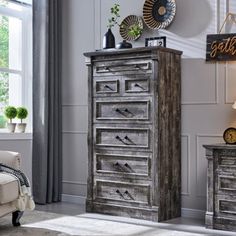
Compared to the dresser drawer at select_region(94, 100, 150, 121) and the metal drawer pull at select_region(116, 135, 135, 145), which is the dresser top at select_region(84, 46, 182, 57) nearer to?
the dresser drawer at select_region(94, 100, 150, 121)

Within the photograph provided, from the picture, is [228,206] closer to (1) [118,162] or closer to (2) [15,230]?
Answer: (1) [118,162]

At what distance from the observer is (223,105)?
14.1 feet

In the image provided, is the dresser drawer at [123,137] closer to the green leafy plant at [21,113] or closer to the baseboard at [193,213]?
the baseboard at [193,213]

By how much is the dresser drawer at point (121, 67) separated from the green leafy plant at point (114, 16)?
49 cm

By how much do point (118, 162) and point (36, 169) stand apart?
1158 mm

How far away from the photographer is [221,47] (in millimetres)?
4273

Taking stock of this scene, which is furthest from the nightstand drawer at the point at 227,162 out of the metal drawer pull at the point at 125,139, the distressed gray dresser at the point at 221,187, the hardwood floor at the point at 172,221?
the metal drawer pull at the point at 125,139

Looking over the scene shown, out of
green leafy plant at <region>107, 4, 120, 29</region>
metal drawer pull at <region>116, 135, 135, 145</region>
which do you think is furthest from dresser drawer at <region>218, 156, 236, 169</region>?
green leafy plant at <region>107, 4, 120, 29</region>

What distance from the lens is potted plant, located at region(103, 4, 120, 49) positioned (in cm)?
464

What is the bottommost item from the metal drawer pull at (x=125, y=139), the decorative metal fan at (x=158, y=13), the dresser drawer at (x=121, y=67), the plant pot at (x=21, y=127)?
the metal drawer pull at (x=125, y=139)

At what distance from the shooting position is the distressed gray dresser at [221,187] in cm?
382

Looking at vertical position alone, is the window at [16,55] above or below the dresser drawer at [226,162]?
above

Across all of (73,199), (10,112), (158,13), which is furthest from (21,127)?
(158,13)

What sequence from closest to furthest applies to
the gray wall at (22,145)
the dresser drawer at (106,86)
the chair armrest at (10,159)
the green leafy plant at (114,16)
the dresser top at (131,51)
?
the chair armrest at (10,159), the dresser top at (131,51), the dresser drawer at (106,86), the green leafy plant at (114,16), the gray wall at (22,145)
